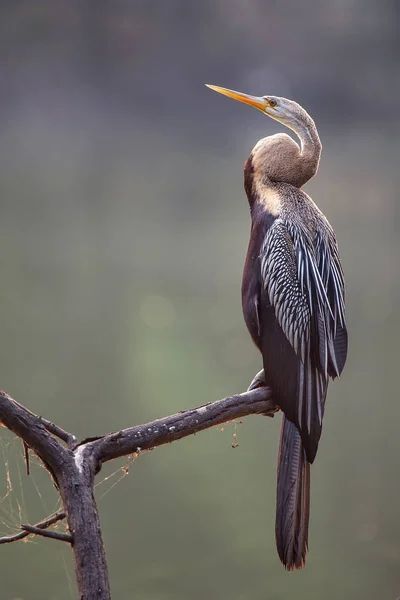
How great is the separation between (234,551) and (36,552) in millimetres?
1744

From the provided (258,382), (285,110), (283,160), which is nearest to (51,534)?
(258,382)

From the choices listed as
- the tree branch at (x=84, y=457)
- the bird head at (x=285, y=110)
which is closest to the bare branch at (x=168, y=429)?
the tree branch at (x=84, y=457)

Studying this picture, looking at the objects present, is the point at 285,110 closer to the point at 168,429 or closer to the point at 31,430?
the point at 168,429

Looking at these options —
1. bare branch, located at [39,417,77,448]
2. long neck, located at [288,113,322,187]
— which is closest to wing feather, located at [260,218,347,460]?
long neck, located at [288,113,322,187]

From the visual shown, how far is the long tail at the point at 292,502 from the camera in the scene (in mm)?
1979

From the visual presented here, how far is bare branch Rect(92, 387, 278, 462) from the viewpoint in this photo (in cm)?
172

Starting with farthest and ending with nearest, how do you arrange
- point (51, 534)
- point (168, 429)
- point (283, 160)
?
point (283, 160)
point (168, 429)
point (51, 534)

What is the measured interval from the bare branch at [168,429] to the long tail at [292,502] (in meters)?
0.19

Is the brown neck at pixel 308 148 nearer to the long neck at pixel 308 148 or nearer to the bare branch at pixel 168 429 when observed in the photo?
the long neck at pixel 308 148

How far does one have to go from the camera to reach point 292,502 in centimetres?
200

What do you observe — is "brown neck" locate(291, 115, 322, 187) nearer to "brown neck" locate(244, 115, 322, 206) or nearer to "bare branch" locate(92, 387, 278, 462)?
"brown neck" locate(244, 115, 322, 206)

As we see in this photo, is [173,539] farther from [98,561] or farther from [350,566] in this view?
[98,561]

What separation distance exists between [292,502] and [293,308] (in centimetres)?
58

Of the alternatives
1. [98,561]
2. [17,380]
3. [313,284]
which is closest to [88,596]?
[98,561]
